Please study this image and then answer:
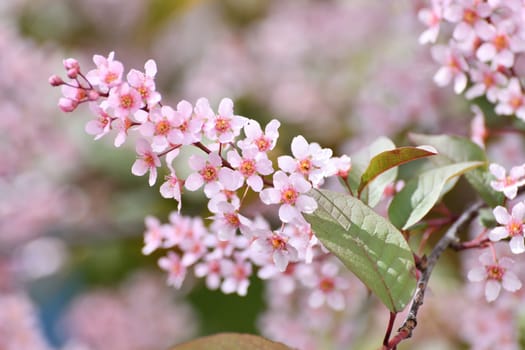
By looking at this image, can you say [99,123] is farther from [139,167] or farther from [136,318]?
[136,318]

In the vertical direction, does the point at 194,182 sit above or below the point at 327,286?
above

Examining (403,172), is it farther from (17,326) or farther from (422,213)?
(17,326)

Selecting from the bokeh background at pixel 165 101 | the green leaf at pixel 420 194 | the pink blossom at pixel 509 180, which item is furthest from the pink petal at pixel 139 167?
the bokeh background at pixel 165 101

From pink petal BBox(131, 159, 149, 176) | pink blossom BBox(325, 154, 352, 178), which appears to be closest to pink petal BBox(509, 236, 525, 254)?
pink blossom BBox(325, 154, 352, 178)

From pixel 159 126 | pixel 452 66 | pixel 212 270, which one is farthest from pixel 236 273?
pixel 452 66

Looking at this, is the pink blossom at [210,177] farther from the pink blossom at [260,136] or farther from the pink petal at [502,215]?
the pink petal at [502,215]

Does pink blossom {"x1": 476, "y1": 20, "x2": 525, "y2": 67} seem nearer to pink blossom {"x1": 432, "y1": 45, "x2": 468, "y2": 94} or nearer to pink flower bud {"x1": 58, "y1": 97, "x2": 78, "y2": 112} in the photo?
pink blossom {"x1": 432, "y1": 45, "x2": 468, "y2": 94}
